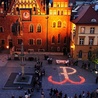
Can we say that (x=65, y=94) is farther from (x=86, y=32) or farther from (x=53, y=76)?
(x=86, y=32)

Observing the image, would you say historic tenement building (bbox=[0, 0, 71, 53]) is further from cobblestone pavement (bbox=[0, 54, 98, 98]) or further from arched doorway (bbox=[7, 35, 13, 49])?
cobblestone pavement (bbox=[0, 54, 98, 98])

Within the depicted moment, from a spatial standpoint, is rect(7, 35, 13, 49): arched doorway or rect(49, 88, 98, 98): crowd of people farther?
rect(7, 35, 13, 49): arched doorway

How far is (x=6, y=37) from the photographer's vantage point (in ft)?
194

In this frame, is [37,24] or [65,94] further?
[37,24]

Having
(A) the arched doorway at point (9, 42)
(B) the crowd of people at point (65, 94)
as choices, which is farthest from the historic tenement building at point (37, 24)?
(B) the crowd of people at point (65, 94)

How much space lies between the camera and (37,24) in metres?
57.6

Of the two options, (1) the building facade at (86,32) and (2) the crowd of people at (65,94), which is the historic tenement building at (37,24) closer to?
(1) the building facade at (86,32)

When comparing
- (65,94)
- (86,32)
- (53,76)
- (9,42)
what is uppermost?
(86,32)

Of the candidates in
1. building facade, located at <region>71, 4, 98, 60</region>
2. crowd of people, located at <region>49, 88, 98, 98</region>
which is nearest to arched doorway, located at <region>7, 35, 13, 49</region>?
building facade, located at <region>71, 4, 98, 60</region>

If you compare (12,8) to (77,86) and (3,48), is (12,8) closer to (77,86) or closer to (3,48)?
(3,48)

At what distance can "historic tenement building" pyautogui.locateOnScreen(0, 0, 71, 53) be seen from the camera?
56125 mm

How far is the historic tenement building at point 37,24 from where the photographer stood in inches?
2210

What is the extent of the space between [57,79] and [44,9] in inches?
960

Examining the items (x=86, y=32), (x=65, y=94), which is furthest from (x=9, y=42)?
(x=65, y=94)
